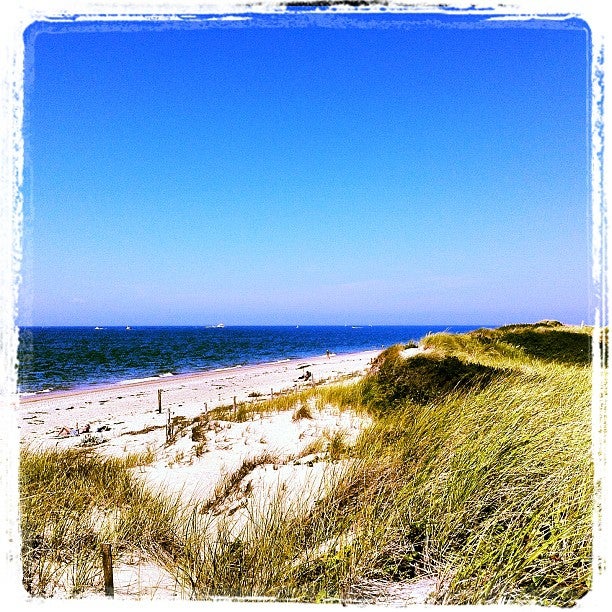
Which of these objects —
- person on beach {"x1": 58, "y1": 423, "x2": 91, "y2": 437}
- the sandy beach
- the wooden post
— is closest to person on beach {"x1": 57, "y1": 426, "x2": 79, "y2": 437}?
person on beach {"x1": 58, "y1": 423, "x2": 91, "y2": 437}

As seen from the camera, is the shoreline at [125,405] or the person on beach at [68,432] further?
the shoreline at [125,405]

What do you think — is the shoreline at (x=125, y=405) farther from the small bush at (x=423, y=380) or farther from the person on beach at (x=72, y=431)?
the small bush at (x=423, y=380)

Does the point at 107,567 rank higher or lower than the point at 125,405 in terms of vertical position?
higher

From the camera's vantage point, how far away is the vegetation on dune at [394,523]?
8.79 ft

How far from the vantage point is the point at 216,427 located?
859 centimetres

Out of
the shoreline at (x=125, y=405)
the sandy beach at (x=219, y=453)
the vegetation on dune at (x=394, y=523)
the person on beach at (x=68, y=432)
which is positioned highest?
the vegetation on dune at (x=394, y=523)

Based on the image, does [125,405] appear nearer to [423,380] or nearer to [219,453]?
[219,453]

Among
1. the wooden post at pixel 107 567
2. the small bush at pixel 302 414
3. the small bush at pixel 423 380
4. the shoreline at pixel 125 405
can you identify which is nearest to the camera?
the wooden post at pixel 107 567

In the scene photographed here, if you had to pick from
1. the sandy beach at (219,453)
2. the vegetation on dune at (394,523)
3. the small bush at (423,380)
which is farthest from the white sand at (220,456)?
the small bush at (423,380)

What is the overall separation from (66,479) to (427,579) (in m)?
3.65

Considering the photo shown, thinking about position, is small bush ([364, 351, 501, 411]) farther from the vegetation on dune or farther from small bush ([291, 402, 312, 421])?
the vegetation on dune

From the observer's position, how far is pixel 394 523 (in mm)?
3162

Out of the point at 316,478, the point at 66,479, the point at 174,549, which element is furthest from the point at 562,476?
the point at 66,479

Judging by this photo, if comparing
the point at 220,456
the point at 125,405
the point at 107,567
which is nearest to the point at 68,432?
the point at 125,405
